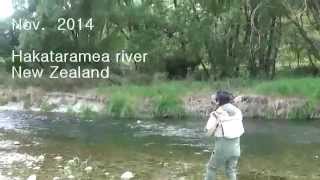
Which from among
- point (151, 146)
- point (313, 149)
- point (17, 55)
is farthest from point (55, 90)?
point (313, 149)

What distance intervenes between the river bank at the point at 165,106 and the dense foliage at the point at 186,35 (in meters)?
6.01

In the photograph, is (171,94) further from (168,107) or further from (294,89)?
(294,89)

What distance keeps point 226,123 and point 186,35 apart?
2651cm

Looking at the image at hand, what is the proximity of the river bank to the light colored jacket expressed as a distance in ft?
45.0

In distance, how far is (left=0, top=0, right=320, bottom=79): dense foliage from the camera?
117ft

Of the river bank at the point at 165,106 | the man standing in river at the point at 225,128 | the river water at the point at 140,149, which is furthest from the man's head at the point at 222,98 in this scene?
the river bank at the point at 165,106

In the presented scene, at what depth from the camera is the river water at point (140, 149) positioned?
14031 millimetres

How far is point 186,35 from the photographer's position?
122 feet

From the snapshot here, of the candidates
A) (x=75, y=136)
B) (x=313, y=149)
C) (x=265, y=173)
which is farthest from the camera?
(x=75, y=136)

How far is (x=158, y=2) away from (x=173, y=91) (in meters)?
11.5

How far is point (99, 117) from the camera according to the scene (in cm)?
2727

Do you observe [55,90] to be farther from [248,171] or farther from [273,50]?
[248,171]

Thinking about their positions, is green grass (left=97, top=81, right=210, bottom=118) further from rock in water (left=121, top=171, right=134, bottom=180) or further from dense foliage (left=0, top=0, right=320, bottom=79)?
rock in water (left=121, top=171, right=134, bottom=180)

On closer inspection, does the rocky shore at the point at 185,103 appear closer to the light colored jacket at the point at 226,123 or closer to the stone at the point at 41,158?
the stone at the point at 41,158
